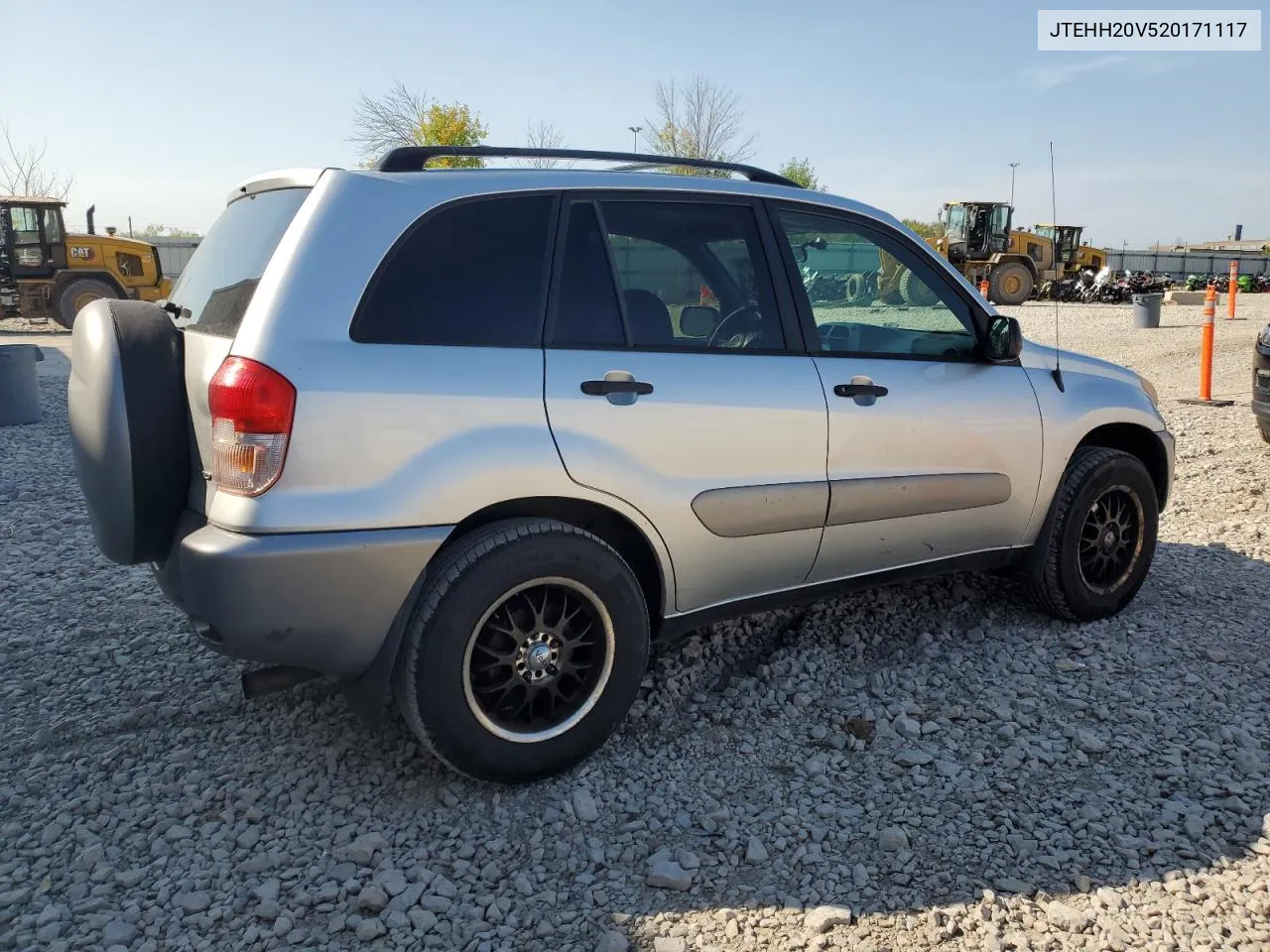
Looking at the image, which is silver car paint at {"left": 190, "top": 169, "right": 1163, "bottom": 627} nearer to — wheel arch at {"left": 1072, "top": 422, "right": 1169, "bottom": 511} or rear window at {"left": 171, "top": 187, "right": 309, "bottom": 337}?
rear window at {"left": 171, "top": 187, "right": 309, "bottom": 337}

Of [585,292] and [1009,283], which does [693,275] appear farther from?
[1009,283]

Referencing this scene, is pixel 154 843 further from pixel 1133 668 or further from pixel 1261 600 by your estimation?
pixel 1261 600

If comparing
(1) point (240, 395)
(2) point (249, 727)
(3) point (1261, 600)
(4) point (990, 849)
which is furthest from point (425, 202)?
(3) point (1261, 600)

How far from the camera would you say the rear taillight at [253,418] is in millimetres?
2553

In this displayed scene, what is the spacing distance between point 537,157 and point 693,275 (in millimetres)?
658

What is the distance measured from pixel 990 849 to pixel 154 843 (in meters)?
2.33

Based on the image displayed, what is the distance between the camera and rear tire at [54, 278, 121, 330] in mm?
18734

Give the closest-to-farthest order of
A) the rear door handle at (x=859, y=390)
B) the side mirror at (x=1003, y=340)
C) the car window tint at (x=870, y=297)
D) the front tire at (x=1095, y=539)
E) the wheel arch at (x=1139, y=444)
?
the rear door handle at (x=859, y=390), the car window tint at (x=870, y=297), the side mirror at (x=1003, y=340), the front tire at (x=1095, y=539), the wheel arch at (x=1139, y=444)

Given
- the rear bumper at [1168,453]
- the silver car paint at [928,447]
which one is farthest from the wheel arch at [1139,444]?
the silver car paint at [928,447]

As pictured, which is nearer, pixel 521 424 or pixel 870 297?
pixel 521 424

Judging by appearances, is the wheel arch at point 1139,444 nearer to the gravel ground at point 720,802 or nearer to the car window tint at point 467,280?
the gravel ground at point 720,802

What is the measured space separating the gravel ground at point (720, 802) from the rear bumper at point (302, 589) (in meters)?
0.57

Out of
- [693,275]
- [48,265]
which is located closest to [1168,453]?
[693,275]

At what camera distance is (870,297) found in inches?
149
